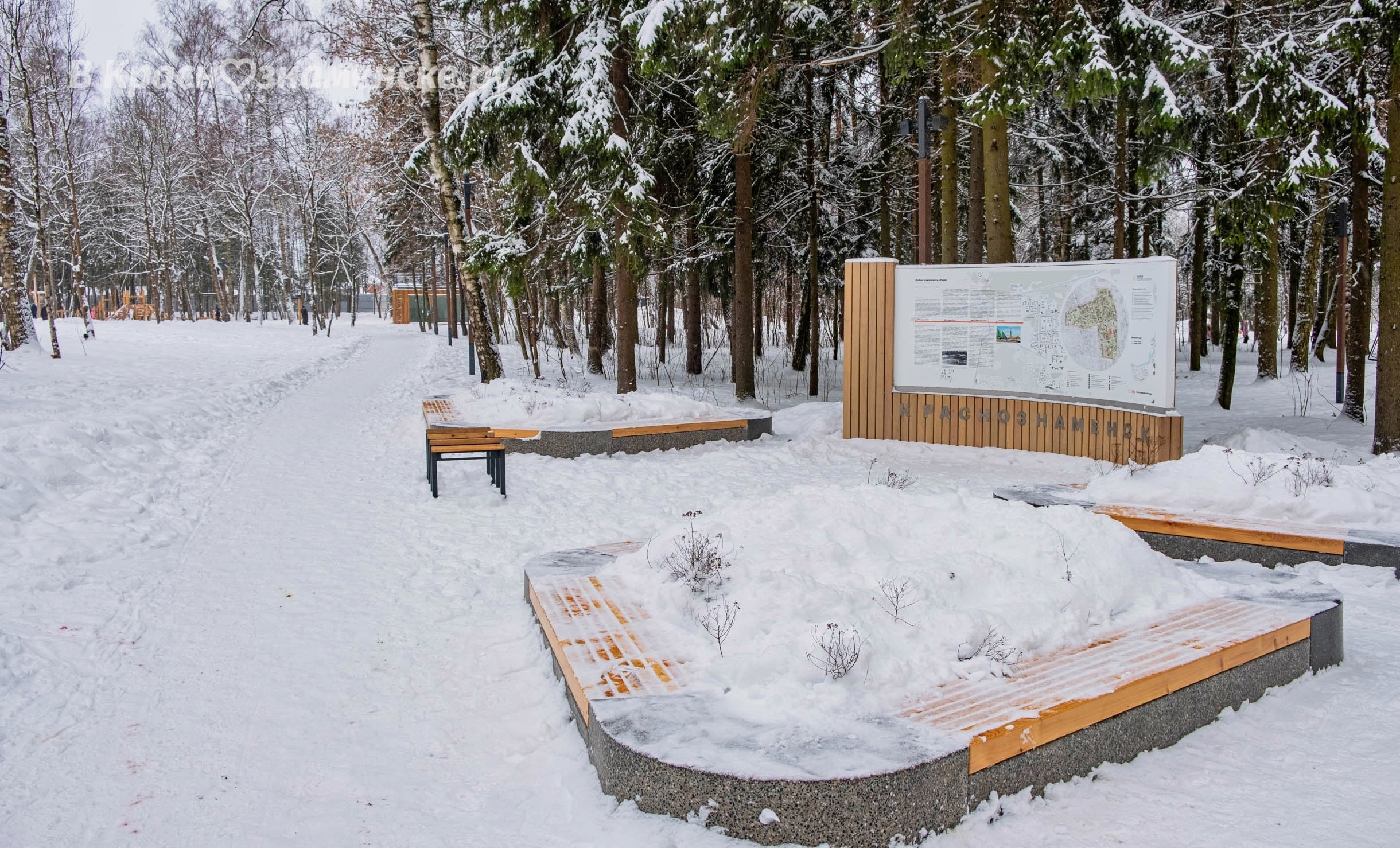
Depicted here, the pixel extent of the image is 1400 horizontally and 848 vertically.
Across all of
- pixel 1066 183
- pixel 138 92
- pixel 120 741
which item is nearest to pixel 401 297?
pixel 138 92

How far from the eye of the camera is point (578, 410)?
11180mm

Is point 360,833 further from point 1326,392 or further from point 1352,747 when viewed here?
point 1326,392

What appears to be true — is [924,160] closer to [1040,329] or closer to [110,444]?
[1040,329]

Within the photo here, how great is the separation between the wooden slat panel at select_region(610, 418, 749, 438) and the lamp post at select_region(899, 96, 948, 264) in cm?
299

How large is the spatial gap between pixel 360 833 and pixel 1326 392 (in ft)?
64.2

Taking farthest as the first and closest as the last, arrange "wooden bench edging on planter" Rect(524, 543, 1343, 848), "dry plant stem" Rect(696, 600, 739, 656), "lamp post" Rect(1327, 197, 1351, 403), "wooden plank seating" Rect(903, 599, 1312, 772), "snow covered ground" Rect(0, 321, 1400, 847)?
1. "lamp post" Rect(1327, 197, 1351, 403)
2. "dry plant stem" Rect(696, 600, 739, 656)
3. "wooden plank seating" Rect(903, 599, 1312, 772)
4. "snow covered ground" Rect(0, 321, 1400, 847)
5. "wooden bench edging on planter" Rect(524, 543, 1343, 848)

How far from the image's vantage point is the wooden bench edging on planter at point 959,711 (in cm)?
299

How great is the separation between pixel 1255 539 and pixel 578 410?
718 cm

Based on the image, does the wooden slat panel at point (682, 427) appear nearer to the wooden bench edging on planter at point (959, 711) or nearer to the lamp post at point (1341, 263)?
the wooden bench edging on planter at point (959, 711)

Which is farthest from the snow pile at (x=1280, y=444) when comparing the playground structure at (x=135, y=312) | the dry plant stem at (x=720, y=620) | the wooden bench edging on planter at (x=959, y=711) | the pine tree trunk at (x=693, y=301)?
the playground structure at (x=135, y=312)

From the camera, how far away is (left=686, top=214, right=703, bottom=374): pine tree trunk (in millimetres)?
19156

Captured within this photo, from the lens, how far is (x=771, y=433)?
40.2 ft

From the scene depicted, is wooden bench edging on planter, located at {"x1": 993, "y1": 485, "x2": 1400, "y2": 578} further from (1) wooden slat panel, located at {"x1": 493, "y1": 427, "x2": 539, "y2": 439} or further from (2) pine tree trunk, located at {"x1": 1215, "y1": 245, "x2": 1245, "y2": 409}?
(2) pine tree trunk, located at {"x1": 1215, "y1": 245, "x2": 1245, "y2": 409}

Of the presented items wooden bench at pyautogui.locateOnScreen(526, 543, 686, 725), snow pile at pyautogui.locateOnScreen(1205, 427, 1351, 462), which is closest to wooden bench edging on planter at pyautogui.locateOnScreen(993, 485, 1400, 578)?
wooden bench at pyautogui.locateOnScreen(526, 543, 686, 725)
